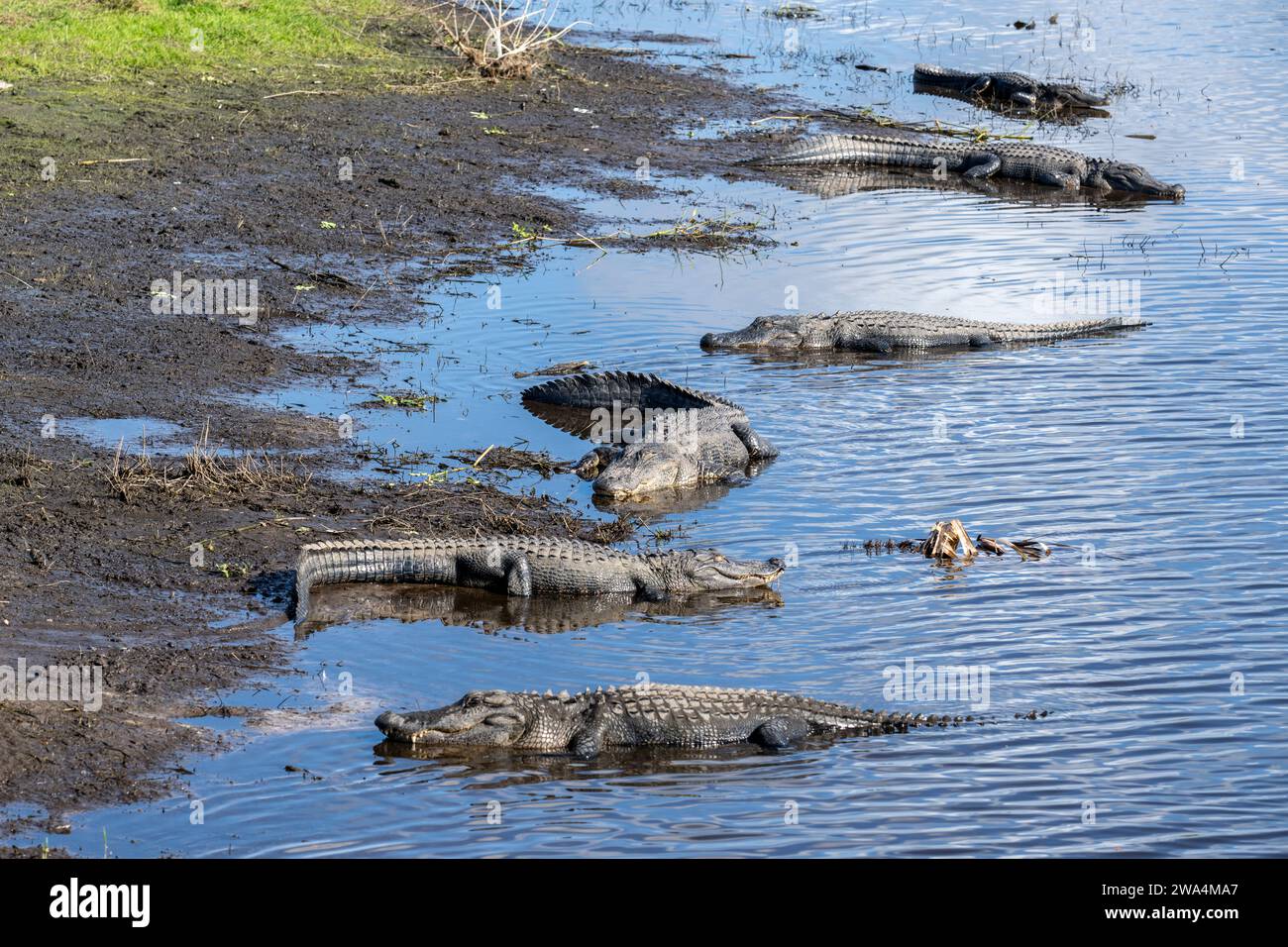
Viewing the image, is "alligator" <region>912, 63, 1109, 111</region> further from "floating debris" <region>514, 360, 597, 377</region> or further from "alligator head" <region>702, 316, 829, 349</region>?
"floating debris" <region>514, 360, 597, 377</region>

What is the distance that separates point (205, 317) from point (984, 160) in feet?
35.1

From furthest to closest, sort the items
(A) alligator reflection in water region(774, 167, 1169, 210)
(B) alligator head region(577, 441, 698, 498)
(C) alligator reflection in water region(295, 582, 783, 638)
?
1. (A) alligator reflection in water region(774, 167, 1169, 210)
2. (B) alligator head region(577, 441, 698, 498)
3. (C) alligator reflection in water region(295, 582, 783, 638)

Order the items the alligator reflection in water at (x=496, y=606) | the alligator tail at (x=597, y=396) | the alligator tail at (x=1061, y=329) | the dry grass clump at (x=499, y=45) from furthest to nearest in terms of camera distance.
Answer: the dry grass clump at (x=499, y=45)
the alligator tail at (x=1061, y=329)
the alligator tail at (x=597, y=396)
the alligator reflection in water at (x=496, y=606)

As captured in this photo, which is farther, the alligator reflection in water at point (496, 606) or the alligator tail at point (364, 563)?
the alligator reflection in water at point (496, 606)

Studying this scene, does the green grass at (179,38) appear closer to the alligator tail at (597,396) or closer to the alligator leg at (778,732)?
the alligator tail at (597,396)

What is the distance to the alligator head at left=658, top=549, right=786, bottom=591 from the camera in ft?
28.5

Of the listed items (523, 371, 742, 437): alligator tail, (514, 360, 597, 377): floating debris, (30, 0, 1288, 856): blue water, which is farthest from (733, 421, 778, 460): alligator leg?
(514, 360, 597, 377): floating debris

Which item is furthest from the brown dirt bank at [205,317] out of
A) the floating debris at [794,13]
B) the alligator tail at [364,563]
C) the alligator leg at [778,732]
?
the floating debris at [794,13]

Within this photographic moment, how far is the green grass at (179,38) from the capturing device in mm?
17766

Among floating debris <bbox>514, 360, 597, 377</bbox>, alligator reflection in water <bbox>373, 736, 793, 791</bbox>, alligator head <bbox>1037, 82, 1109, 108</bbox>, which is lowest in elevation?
alligator reflection in water <bbox>373, 736, 793, 791</bbox>

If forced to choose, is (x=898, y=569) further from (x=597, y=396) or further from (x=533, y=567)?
(x=597, y=396)

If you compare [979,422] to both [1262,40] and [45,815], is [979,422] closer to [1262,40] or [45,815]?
[45,815]

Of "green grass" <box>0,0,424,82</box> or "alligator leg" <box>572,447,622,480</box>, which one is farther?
"green grass" <box>0,0,424,82</box>

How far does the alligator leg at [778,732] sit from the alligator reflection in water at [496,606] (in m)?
1.58
